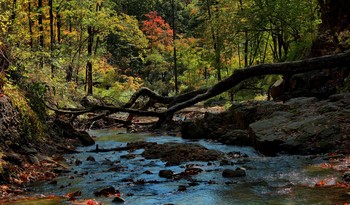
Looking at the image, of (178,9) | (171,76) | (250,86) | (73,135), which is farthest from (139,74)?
(73,135)

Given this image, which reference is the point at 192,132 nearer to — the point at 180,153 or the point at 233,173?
the point at 180,153

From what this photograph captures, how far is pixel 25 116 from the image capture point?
10.1m

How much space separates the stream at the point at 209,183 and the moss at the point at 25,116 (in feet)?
5.10

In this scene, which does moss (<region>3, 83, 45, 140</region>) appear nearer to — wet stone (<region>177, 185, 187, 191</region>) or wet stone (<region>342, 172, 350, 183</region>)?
wet stone (<region>177, 185, 187, 191</region>)

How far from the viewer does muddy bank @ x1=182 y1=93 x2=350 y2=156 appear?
9188 mm

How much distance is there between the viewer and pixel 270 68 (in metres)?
8.73

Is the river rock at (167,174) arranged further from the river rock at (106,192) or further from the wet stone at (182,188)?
the river rock at (106,192)

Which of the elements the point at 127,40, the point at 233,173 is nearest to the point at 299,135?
the point at 233,173

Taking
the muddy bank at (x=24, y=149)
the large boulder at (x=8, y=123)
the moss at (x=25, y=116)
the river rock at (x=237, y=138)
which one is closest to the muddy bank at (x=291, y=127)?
the river rock at (x=237, y=138)

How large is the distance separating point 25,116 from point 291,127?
304 inches

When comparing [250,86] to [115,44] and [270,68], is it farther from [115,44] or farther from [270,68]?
[115,44]

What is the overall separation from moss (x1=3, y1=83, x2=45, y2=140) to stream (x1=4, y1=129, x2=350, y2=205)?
61.2 inches

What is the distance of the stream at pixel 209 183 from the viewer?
5672mm

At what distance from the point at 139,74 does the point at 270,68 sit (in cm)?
3620
